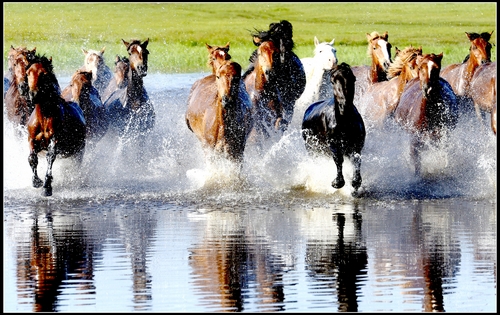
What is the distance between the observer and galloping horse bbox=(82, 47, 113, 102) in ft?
64.1

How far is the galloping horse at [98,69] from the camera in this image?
19.5 meters

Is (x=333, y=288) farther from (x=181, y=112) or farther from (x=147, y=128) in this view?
(x=181, y=112)

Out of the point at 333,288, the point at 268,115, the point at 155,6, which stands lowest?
the point at 333,288

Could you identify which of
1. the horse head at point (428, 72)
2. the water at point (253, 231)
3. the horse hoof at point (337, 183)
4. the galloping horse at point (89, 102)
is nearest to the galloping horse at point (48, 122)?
the water at point (253, 231)

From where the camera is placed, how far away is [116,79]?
18.7m

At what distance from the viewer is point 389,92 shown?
57.5 ft

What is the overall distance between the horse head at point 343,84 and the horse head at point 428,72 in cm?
174

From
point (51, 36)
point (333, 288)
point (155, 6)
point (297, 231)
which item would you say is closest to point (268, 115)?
point (297, 231)

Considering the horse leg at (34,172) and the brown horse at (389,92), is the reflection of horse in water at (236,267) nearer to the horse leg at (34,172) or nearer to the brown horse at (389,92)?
the horse leg at (34,172)

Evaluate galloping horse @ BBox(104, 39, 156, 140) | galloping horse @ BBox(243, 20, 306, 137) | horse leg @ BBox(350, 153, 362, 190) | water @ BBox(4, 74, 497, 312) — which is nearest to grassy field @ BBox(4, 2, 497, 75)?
galloping horse @ BBox(104, 39, 156, 140)

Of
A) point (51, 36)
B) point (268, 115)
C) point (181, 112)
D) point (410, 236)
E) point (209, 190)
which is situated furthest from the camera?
point (51, 36)

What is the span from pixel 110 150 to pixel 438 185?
15.3 ft

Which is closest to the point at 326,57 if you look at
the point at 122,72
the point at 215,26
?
the point at 122,72

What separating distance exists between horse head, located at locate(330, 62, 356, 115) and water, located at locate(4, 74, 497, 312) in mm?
816
